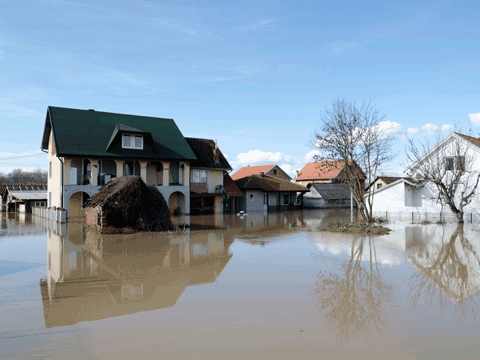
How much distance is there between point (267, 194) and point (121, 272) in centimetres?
3083

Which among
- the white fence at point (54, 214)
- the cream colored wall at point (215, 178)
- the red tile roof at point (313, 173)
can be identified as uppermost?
the red tile roof at point (313, 173)

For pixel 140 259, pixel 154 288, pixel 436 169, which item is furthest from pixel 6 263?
pixel 436 169

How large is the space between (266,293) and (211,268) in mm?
2972

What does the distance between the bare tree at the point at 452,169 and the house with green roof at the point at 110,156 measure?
17.8m

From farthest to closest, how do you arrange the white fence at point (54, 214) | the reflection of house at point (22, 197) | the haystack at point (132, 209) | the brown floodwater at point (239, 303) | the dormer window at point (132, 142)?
1. the reflection of house at point (22, 197)
2. the dormer window at point (132, 142)
3. the white fence at point (54, 214)
4. the haystack at point (132, 209)
5. the brown floodwater at point (239, 303)

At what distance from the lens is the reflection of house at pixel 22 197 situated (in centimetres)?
3706

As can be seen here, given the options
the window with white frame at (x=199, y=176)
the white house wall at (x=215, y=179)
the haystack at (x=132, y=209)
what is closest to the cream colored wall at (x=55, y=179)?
the haystack at (x=132, y=209)

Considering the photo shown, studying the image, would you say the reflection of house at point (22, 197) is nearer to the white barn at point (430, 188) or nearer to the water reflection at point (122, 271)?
the water reflection at point (122, 271)

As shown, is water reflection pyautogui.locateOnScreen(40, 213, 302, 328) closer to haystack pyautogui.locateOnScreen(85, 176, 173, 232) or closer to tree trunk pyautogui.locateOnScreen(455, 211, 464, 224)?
haystack pyautogui.locateOnScreen(85, 176, 173, 232)

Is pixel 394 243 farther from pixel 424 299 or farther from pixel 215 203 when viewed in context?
pixel 215 203

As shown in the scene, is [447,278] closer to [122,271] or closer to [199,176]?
[122,271]

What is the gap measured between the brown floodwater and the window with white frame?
1924cm

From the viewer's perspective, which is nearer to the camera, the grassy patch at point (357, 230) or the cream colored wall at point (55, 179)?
the grassy patch at point (357, 230)

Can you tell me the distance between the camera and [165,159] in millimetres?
29453
